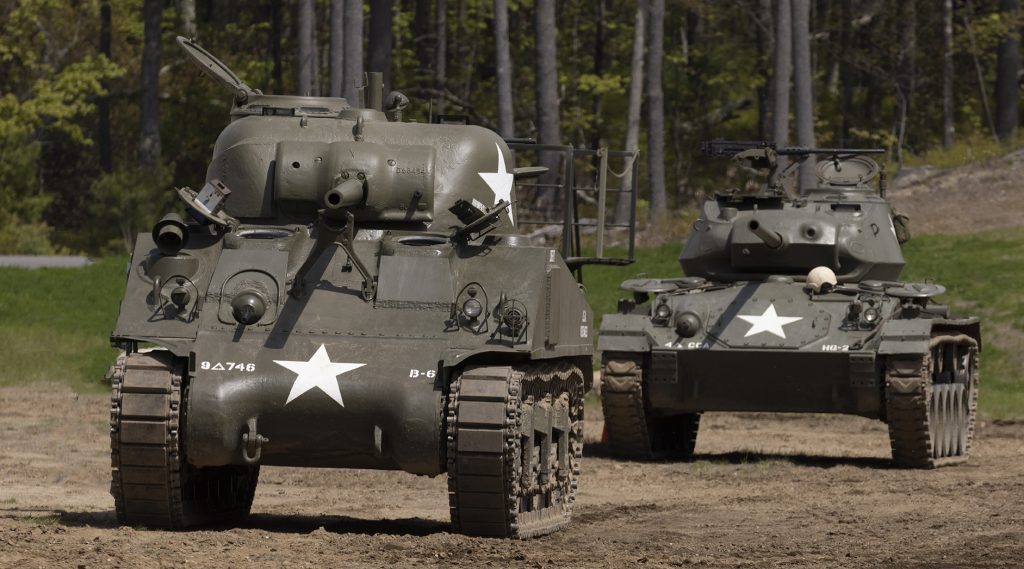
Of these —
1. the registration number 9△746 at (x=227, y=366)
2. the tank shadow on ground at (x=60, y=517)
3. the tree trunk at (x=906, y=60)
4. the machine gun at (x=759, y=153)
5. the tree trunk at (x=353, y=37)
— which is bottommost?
the tank shadow on ground at (x=60, y=517)

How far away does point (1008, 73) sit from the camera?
165ft

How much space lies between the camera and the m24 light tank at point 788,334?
19031 millimetres

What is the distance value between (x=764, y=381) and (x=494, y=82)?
36525mm

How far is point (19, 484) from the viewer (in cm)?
1664

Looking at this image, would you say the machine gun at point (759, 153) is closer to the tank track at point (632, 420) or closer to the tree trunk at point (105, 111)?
the tank track at point (632, 420)

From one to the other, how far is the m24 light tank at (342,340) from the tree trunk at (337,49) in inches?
925

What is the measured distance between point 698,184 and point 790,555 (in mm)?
43362

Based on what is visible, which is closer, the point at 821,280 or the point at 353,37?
the point at 821,280

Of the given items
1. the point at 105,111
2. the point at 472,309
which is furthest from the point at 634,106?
the point at 472,309

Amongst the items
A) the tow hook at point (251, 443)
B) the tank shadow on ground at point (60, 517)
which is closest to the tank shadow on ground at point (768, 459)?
the tank shadow on ground at point (60, 517)

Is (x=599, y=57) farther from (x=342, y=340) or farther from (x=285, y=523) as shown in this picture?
(x=342, y=340)

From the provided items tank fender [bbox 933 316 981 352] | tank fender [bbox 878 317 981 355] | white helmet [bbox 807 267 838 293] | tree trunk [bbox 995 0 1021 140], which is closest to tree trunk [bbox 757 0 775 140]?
tree trunk [bbox 995 0 1021 140]

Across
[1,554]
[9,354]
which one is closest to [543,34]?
[9,354]

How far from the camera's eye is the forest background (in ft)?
149
